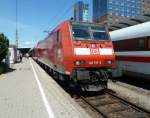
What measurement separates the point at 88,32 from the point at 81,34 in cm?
36

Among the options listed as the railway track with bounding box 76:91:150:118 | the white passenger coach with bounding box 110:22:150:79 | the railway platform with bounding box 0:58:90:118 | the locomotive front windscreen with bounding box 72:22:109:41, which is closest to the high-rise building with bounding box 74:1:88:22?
the white passenger coach with bounding box 110:22:150:79

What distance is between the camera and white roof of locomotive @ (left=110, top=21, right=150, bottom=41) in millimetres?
14320

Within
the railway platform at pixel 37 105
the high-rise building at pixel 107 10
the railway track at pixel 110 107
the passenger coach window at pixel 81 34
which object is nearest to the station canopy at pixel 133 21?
the passenger coach window at pixel 81 34

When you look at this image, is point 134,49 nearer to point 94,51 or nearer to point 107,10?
point 94,51

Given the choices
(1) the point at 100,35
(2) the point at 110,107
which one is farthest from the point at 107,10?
(2) the point at 110,107

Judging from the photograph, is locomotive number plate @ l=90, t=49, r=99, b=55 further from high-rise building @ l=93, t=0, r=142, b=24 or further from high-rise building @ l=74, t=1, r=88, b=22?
high-rise building @ l=93, t=0, r=142, b=24

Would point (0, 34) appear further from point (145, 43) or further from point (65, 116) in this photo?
point (65, 116)

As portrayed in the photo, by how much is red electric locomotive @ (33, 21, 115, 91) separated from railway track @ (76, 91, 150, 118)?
1.95ft

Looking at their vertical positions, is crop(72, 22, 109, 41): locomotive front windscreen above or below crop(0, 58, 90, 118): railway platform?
above

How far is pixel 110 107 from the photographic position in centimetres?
1047

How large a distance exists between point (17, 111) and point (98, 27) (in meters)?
5.82

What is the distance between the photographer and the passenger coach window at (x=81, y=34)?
12.7 meters

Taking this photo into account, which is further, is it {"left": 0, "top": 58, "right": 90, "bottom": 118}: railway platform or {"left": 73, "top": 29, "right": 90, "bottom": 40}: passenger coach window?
{"left": 73, "top": 29, "right": 90, "bottom": 40}: passenger coach window

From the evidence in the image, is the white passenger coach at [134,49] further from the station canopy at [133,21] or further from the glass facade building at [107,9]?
the glass facade building at [107,9]
